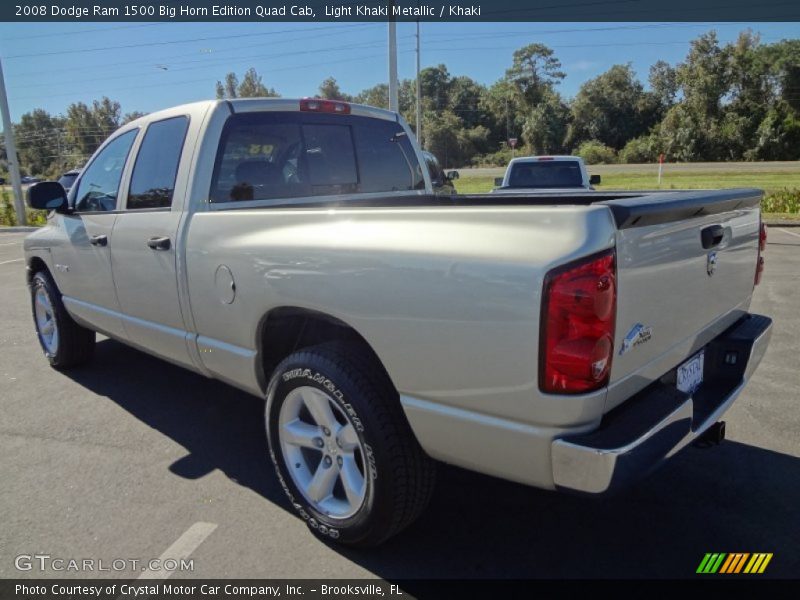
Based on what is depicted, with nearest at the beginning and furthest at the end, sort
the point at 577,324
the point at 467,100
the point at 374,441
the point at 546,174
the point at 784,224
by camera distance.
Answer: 1. the point at 577,324
2. the point at 374,441
3. the point at 546,174
4. the point at 784,224
5. the point at 467,100

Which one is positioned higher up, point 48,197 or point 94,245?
point 48,197

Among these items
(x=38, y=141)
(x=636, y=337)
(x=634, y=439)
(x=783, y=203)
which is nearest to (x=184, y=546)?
(x=634, y=439)

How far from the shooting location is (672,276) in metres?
2.08

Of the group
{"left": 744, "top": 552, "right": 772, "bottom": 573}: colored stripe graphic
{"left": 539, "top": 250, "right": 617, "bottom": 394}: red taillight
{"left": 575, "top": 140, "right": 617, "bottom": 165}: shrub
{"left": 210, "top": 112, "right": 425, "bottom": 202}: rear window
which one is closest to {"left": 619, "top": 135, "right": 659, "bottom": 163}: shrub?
{"left": 575, "top": 140, "right": 617, "bottom": 165}: shrub

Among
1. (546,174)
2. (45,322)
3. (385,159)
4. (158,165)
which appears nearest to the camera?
(158,165)

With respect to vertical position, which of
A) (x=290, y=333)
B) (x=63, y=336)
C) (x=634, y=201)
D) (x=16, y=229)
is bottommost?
(x=16, y=229)

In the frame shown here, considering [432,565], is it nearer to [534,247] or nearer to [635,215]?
[534,247]

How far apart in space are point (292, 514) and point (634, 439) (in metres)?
1.72

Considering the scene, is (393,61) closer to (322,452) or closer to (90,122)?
(322,452)

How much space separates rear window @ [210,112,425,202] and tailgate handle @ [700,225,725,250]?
2147mm

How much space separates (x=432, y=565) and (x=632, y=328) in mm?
1294

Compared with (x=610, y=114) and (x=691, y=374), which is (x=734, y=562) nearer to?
(x=691, y=374)

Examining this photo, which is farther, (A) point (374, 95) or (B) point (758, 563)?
(A) point (374, 95)

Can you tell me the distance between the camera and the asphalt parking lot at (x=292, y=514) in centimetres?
243
